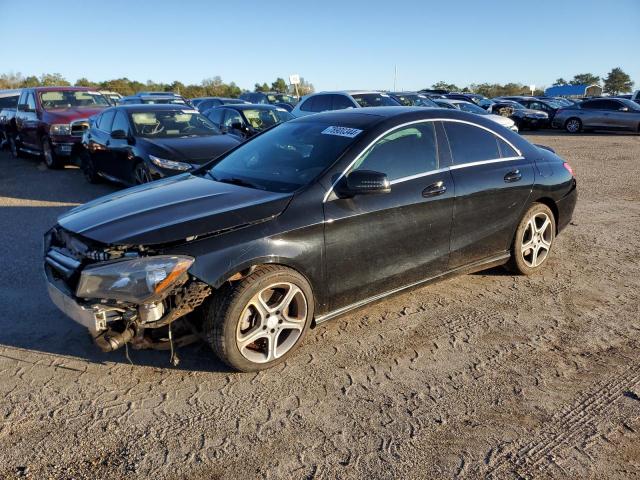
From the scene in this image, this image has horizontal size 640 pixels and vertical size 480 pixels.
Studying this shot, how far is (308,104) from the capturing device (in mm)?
14883

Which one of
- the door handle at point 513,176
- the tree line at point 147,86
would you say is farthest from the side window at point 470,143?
the tree line at point 147,86

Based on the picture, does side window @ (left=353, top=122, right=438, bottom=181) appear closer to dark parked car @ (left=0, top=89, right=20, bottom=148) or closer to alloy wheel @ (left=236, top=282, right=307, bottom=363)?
alloy wheel @ (left=236, top=282, right=307, bottom=363)

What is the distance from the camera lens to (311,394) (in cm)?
316

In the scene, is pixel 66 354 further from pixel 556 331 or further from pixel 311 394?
pixel 556 331

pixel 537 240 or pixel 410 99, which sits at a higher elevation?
pixel 410 99

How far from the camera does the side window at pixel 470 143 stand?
440cm

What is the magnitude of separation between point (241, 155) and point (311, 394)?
90.6 inches

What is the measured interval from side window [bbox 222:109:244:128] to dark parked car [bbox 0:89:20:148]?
5751 mm

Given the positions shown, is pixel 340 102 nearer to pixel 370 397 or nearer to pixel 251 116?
pixel 251 116

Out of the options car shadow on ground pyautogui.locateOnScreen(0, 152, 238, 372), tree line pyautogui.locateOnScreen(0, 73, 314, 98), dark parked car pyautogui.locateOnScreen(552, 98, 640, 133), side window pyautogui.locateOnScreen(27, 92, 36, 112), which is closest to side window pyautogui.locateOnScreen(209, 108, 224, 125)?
side window pyautogui.locateOnScreen(27, 92, 36, 112)

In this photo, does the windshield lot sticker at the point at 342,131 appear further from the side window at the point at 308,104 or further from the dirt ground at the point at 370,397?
the side window at the point at 308,104

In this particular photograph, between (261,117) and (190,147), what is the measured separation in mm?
4421

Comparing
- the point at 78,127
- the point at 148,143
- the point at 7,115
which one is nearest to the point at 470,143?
the point at 148,143

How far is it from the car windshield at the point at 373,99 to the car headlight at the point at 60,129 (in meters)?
7.08
